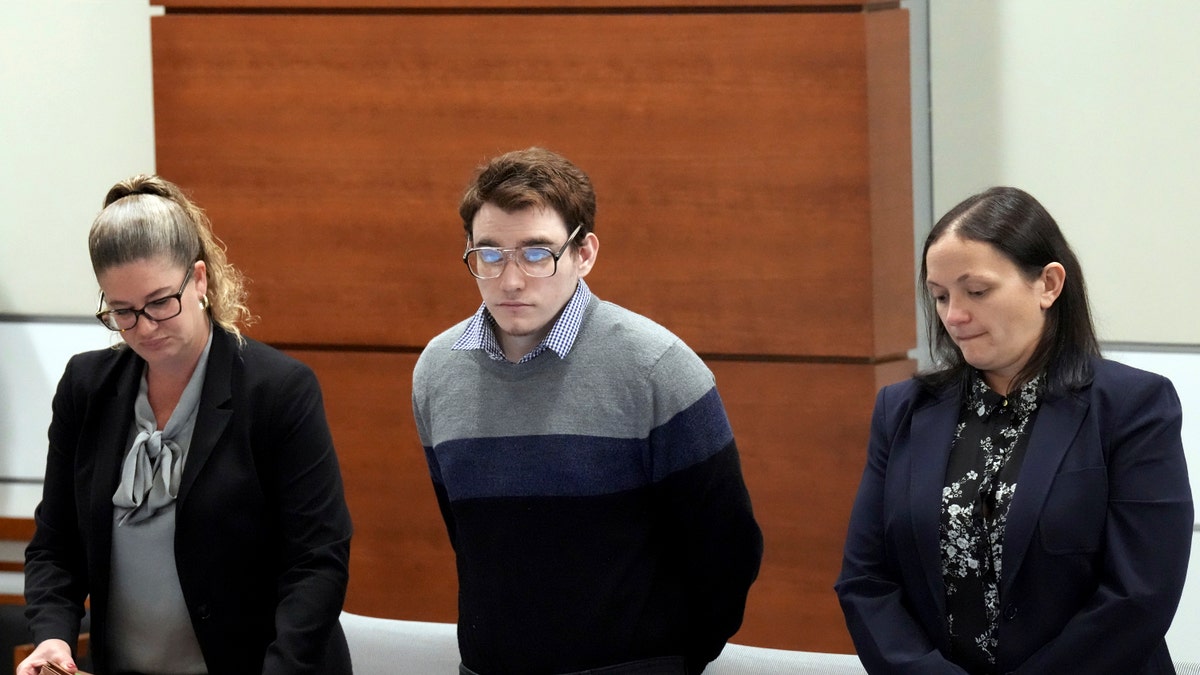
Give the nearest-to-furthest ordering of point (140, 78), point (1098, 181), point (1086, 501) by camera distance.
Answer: point (1086, 501) < point (1098, 181) < point (140, 78)

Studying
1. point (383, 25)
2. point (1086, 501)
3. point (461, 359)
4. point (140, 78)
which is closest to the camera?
point (1086, 501)

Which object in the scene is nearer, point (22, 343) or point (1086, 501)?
point (1086, 501)

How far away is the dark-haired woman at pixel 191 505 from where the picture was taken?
2365mm

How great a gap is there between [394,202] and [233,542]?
161cm

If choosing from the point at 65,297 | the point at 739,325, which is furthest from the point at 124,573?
the point at 65,297

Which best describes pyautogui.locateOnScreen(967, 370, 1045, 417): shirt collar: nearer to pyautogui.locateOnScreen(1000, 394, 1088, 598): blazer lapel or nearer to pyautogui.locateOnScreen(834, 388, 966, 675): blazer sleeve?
pyautogui.locateOnScreen(1000, 394, 1088, 598): blazer lapel

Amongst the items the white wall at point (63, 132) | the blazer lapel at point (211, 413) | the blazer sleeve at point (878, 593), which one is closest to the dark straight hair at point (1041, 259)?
the blazer sleeve at point (878, 593)

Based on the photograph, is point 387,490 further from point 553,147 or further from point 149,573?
point 149,573

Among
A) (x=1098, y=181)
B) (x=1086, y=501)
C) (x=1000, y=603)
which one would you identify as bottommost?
(x=1000, y=603)

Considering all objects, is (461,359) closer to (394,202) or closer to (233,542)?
(233,542)

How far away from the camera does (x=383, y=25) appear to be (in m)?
3.77

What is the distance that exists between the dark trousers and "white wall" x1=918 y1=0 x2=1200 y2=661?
1.71m

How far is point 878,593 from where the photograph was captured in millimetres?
2227

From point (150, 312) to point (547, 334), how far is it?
72 cm
